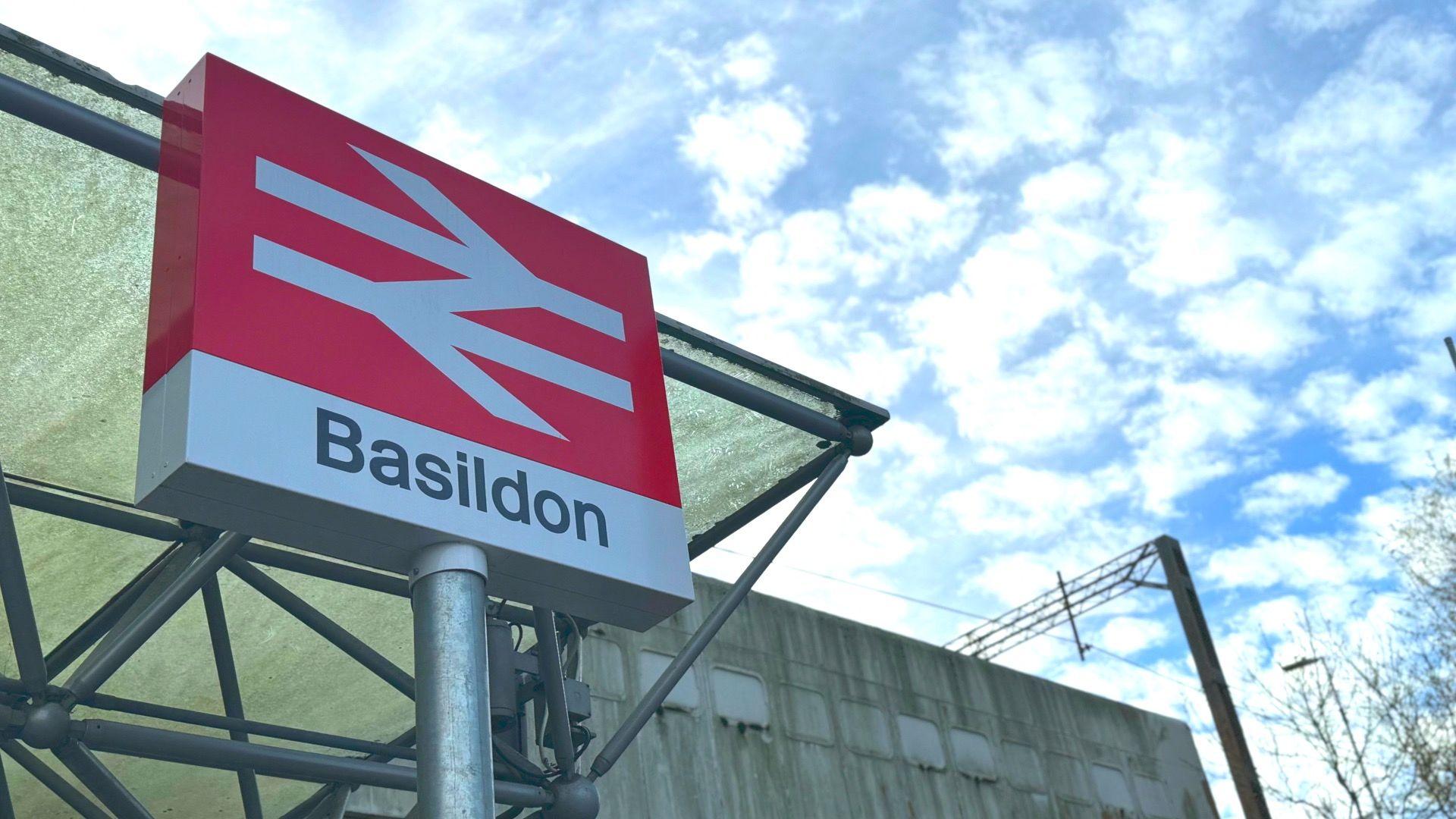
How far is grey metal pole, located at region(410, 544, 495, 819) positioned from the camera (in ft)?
8.49

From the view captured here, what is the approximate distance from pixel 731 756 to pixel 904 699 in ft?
10.5

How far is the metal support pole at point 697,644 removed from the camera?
4.49m

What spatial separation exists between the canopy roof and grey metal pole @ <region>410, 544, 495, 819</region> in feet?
5.72

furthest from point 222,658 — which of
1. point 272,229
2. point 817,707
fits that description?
Result: point 817,707

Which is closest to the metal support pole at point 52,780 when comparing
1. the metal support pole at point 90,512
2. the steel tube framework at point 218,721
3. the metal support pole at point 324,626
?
the steel tube framework at point 218,721

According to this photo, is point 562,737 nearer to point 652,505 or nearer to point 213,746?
point 213,746

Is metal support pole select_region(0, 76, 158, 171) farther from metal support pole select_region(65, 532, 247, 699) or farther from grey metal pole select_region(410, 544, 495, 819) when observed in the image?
grey metal pole select_region(410, 544, 495, 819)

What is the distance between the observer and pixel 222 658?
520 centimetres

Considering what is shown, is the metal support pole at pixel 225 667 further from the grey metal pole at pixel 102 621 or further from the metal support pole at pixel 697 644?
the metal support pole at pixel 697 644

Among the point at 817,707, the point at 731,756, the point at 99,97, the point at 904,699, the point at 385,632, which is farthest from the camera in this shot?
the point at 904,699

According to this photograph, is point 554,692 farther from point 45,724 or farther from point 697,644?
point 45,724

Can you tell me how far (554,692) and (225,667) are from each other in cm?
136

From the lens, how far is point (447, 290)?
11.0 ft

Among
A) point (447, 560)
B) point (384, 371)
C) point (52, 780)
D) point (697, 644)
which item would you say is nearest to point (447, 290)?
point (384, 371)
